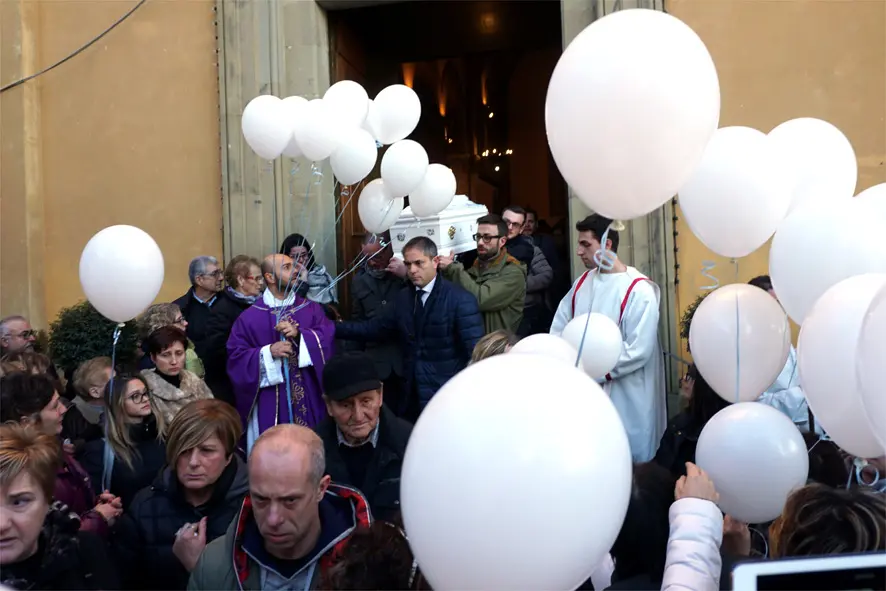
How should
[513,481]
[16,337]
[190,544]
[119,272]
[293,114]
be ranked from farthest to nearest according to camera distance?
[16,337] < [293,114] < [119,272] < [190,544] < [513,481]

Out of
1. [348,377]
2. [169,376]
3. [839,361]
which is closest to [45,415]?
[169,376]

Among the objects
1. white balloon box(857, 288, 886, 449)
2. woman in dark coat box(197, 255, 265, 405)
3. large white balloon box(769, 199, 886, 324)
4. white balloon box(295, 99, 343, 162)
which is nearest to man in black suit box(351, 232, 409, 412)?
woman in dark coat box(197, 255, 265, 405)

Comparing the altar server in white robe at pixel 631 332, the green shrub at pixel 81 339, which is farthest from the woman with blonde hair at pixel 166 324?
the altar server in white robe at pixel 631 332

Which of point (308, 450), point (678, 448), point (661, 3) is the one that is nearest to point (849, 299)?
point (678, 448)

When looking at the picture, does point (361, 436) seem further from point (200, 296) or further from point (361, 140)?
point (200, 296)

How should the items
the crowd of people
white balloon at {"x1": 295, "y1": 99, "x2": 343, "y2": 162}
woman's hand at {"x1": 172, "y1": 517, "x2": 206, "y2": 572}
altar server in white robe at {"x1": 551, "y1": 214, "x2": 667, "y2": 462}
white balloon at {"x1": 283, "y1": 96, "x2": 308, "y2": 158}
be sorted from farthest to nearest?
white balloon at {"x1": 283, "y1": 96, "x2": 308, "y2": 158} < white balloon at {"x1": 295, "y1": 99, "x2": 343, "y2": 162} < altar server in white robe at {"x1": 551, "y1": 214, "x2": 667, "y2": 462} < woman's hand at {"x1": 172, "y1": 517, "x2": 206, "y2": 572} < the crowd of people

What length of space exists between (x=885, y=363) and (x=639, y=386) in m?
2.79

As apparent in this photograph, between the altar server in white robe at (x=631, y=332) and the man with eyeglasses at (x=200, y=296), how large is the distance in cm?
237

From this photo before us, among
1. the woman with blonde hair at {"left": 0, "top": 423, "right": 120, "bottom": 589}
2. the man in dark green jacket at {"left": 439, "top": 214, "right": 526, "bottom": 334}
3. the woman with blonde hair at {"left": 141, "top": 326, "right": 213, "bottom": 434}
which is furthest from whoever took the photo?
the man in dark green jacket at {"left": 439, "top": 214, "right": 526, "bottom": 334}

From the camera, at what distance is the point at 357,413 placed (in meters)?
3.11

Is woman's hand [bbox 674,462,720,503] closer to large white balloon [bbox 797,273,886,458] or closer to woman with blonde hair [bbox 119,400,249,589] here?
large white balloon [bbox 797,273,886,458]

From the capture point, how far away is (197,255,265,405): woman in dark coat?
205 inches

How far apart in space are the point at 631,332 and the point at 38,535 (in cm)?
298

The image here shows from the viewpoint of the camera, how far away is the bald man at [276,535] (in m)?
2.30
